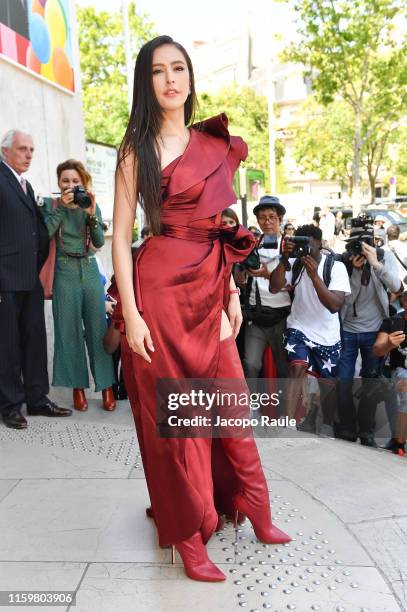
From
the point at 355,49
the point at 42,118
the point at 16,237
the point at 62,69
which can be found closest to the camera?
the point at 16,237

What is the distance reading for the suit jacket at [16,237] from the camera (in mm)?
4371

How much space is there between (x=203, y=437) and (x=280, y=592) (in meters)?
0.65

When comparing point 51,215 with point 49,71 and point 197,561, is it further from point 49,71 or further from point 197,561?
point 197,561

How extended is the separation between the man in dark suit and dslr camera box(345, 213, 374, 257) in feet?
7.52

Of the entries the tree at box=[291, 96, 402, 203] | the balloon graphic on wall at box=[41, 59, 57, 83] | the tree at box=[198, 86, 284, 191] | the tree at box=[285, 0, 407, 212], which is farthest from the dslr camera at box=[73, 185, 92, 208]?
the tree at box=[198, 86, 284, 191]

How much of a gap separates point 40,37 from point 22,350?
3374 millimetres

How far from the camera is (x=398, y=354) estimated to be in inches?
182

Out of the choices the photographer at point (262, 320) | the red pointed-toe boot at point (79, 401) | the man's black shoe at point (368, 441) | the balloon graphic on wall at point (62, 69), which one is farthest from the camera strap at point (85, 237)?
the balloon graphic on wall at point (62, 69)

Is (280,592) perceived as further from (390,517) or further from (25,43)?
(25,43)

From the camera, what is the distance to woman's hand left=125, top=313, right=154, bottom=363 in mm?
2467

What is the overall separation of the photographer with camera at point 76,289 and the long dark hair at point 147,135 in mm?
2151

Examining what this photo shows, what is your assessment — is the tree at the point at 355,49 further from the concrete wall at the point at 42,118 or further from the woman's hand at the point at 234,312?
the woman's hand at the point at 234,312

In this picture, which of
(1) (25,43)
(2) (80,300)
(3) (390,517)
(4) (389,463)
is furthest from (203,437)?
(1) (25,43)

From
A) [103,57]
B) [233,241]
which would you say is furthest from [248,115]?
[233,241]
